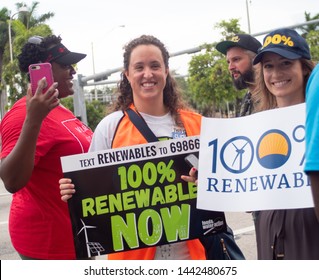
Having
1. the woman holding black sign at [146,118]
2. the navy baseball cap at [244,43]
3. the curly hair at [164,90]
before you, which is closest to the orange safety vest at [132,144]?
the woman holding black sign at [146,118]

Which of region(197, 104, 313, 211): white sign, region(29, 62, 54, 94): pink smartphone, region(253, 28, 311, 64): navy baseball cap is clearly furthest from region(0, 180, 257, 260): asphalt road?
region(253, 28, 311, 64): navy baseball cap

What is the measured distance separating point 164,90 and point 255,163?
31.1 inches

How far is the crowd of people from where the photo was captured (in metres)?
2.46

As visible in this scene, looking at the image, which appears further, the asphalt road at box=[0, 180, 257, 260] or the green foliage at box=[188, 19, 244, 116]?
the green foliage at box=[188, 19, 244, 116]

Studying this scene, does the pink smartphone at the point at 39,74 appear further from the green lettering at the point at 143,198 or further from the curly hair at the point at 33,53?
the green lettering at the point at 143,198

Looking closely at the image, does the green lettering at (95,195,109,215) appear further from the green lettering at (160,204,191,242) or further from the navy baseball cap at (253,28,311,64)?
the navy baseball cap at (253,28,311,64)

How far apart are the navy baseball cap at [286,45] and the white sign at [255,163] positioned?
12.9 inches

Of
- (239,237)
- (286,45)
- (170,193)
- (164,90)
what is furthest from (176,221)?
(239,237)

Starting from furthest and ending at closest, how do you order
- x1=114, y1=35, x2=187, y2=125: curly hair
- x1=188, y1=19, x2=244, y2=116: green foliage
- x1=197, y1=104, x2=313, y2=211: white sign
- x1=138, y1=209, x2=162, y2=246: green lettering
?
x1=188, y1=19, x2=244, y2=116: green foliage → x1=114, y1=35, x2=187, y2=125: curly hair → x1=138, y1=209, x2=162, y2=246: green lettering → x1=197, y1=104, x2=313, y2=211: white sign

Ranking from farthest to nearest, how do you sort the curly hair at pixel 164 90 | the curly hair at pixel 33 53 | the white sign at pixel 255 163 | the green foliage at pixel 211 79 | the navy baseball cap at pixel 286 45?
the green foliage at pixel 211 79 → the curly hair at pixel 33 53 → the curly hair at pixel 164 90 → the navy baseball cap at pixel 286 45 → the white sign at pixel 255 163

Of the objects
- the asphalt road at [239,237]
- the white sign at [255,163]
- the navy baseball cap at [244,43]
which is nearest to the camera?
the white sign at [255,163]

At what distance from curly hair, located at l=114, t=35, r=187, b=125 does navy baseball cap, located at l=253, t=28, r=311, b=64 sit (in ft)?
1.71

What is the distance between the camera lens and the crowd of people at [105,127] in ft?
8.07

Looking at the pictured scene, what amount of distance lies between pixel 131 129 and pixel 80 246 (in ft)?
2.08
